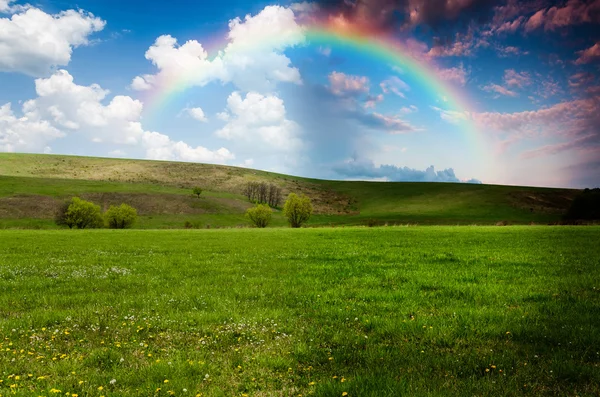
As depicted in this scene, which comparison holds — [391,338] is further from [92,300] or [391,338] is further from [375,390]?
[92,300]

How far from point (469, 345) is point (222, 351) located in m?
5.57

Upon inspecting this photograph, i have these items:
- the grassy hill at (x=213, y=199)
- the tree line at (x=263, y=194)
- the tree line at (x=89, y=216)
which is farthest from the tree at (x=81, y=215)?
the tree line at (x=263, y=194)

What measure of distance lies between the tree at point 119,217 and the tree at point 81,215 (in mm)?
2789

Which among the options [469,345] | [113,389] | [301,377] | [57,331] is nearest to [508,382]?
[469,345]

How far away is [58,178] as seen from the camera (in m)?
162

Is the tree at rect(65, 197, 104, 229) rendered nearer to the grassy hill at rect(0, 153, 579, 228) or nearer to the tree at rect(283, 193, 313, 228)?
the grassy hill at rect(0, 153, 579, 228)

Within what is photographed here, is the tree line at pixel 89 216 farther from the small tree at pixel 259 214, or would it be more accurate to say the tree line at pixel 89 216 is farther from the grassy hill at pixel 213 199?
the small tree at pixel 259 214

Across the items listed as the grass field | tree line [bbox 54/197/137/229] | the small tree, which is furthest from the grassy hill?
the grass field

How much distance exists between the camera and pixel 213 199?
A: 147m

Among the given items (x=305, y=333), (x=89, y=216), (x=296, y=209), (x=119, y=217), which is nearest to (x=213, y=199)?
(x=119, y=217)

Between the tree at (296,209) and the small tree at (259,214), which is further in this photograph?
the small tree at (259,214)

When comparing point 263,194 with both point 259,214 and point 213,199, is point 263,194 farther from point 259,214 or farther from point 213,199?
point 259,214

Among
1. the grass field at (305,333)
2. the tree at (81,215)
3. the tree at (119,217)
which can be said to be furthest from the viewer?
the tree at (119,217)

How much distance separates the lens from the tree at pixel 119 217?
89.7 metres
